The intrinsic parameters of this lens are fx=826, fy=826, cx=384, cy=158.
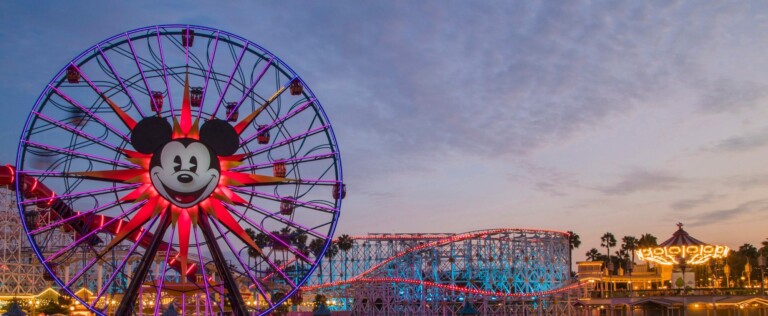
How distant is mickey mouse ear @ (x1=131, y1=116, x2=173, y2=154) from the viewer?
24.9 m

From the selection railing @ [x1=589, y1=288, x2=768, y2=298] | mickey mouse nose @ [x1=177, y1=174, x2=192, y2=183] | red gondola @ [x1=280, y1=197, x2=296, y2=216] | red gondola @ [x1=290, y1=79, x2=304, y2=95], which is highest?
red gondola @ [x1=290, y1=79, x2=304, y2=95]

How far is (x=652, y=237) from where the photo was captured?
11881cm

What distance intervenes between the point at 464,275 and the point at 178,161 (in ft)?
181

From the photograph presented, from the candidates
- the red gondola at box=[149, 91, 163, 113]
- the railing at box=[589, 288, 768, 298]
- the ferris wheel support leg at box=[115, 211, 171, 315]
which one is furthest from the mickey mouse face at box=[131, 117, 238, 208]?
the railing at box=[589, 288, 768, 298]

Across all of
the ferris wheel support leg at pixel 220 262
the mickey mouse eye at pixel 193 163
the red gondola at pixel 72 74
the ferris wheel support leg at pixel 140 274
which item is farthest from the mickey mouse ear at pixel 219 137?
the red gondola at pixel 72 74

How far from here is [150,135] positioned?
25.0 metres

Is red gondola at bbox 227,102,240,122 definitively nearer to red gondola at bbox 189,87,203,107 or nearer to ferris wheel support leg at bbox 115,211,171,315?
red gondola at bbox 189,87,203,107

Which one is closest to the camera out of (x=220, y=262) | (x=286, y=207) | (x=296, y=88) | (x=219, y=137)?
(x=219, y=137)

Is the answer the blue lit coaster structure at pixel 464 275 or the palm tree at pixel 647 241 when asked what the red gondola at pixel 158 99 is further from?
the palm tree at pixel 647 241

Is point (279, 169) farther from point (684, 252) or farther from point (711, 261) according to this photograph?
point (711, 261)

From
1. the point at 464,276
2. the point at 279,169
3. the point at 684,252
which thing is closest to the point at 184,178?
the point at 279,169

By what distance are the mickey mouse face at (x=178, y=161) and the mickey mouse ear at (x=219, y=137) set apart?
31 mm

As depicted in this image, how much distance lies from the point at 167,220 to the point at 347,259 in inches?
2304

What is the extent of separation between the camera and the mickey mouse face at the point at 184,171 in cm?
2481
